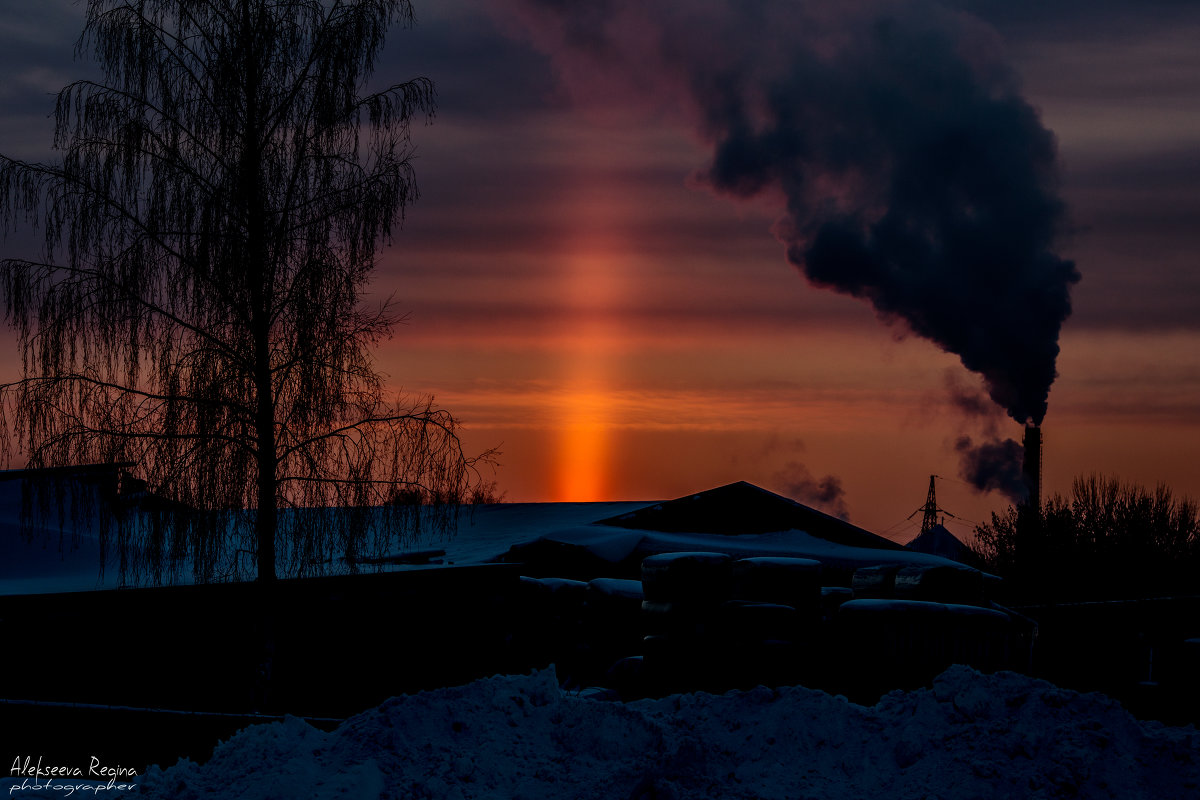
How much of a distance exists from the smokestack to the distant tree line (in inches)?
18.7

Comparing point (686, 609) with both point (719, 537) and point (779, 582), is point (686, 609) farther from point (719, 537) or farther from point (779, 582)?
point (719, 537)

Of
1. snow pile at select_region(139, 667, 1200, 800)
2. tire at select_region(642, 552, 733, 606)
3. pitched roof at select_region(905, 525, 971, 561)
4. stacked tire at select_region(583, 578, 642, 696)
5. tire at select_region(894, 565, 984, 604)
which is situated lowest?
pitched roof at select_region(905, 525, 971, 561)

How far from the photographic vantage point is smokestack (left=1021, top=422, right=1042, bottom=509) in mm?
48594

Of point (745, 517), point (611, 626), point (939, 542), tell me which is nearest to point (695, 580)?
point (611, 626)

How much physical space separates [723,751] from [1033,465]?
45916 millimetres

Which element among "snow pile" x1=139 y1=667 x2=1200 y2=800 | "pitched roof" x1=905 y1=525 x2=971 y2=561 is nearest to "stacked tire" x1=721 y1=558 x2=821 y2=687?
"snow pile" x1=139 y1=667 x2=1200 y2=800

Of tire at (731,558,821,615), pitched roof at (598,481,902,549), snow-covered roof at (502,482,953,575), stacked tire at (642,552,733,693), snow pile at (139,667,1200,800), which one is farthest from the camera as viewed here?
pitched roof at (598,481,902,549)

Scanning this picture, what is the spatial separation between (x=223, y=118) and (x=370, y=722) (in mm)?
7991

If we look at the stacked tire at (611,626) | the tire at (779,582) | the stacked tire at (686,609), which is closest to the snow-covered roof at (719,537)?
the stacked tire at (611,626)

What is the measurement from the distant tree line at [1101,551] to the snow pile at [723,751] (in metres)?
38.6

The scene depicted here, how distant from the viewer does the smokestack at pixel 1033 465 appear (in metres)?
48.6

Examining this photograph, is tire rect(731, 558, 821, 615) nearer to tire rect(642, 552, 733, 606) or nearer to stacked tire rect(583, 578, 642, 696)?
tire rect(642, 552, 733, 606)

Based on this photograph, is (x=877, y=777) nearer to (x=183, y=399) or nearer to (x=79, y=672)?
(x=183, y=399)

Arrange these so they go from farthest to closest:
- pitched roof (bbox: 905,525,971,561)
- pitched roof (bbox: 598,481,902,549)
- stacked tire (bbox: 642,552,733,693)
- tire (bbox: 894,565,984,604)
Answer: pitched roof (bbox: 905,525,971,561) < pitched roof (bbox: 598,481,902,549) < tire (bbox: 894,565,984,604) < stacked tire (bbox: 642,552,733,693)
